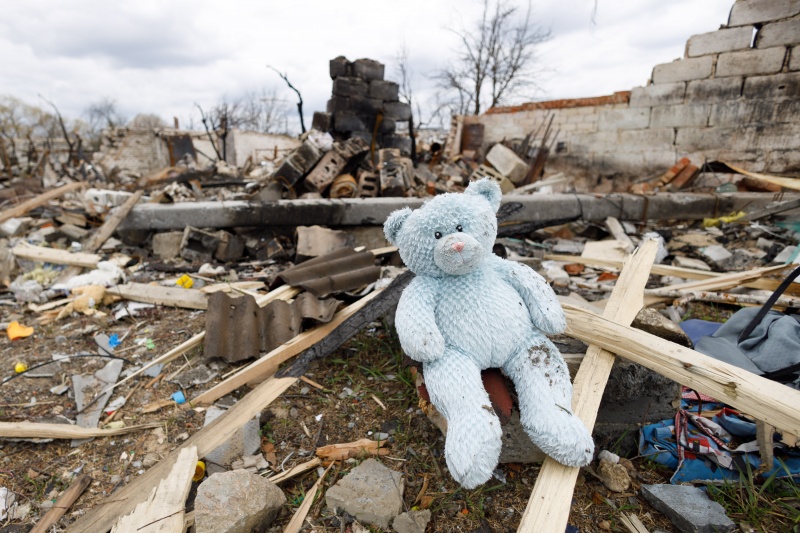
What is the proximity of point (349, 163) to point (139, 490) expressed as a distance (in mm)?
5259

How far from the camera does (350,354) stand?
2803 mm

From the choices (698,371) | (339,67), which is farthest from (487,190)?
(339,67)

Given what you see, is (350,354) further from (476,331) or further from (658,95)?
(658,95)

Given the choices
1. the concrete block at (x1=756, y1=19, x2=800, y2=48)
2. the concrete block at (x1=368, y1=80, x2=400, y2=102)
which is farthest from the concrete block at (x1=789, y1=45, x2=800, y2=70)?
the concrete block at (x1=368, y1=80, x2=400, y2=102)

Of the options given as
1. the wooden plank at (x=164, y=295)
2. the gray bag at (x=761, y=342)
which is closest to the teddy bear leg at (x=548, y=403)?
the gray bag at (x=761, y=342)

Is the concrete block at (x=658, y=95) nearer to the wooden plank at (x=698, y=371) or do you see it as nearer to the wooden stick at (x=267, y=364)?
the wooden plank at (x=698, y=371)

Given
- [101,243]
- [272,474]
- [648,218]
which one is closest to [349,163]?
[101,243]

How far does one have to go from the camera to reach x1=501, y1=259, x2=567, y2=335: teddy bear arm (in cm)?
168

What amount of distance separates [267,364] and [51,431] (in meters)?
1.12

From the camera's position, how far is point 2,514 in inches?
71.7

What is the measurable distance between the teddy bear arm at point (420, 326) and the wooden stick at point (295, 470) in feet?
2.70

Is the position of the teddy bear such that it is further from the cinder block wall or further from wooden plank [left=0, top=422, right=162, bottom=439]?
the cinder block wall

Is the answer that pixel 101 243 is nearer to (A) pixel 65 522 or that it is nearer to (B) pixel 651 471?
(A) pixel 65 522

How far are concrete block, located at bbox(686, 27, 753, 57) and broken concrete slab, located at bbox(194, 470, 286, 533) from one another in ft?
28.7
